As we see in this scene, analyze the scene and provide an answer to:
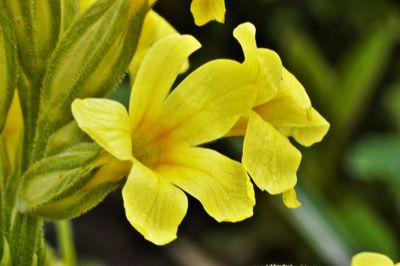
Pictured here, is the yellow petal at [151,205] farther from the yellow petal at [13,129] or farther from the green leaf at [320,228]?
the green leaf at [320,228]

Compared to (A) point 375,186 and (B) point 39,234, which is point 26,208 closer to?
(B) point 39,234

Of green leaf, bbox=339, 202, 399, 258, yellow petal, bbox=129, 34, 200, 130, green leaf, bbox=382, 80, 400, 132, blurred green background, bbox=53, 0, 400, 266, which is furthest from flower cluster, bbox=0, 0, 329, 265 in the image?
green leaf, bbox=382, 80, 400, 132

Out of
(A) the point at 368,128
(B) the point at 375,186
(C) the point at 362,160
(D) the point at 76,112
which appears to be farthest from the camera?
(A) the point at 368,128

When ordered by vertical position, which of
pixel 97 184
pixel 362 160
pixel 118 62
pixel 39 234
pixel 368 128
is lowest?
pixel 368 128

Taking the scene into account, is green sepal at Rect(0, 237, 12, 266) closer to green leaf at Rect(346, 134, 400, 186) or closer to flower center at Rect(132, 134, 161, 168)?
flower center at Rect(132, 134, 161, 168)

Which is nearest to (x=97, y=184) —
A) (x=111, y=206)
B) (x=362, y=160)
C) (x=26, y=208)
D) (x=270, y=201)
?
(x=26, y=208)

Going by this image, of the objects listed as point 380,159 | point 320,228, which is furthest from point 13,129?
point 380,159

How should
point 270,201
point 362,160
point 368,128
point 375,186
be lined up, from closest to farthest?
point 362,160, point 270,201, point 375,186, point 368,128
